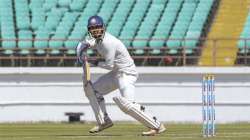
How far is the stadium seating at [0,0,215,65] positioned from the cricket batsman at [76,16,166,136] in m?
12.3

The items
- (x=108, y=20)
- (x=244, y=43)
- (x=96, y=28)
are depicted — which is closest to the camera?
(x=96, y=28)

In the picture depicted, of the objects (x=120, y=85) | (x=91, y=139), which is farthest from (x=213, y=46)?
(x=91, y=139)

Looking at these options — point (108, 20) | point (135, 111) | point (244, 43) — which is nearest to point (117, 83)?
point (135, 111)

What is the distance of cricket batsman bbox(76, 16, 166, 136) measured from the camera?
14719 millimetres

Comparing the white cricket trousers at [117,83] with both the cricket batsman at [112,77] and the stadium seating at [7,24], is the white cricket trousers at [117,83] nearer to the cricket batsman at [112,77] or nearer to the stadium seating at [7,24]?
the cricket batsman at [112,77]

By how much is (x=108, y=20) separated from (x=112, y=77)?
50.5ft

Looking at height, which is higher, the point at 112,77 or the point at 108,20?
the point at 108,20

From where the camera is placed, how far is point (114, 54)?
1503 centimetres

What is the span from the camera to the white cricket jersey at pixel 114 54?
1498cm

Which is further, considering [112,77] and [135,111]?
[112,77]

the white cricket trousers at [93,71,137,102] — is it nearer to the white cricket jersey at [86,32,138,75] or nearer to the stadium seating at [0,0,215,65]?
the white cricket jersey at [86,32,138,75]

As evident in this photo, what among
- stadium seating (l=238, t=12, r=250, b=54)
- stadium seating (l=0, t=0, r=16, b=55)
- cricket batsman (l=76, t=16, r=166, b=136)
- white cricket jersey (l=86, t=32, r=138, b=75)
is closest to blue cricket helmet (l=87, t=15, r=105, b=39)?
cricket batsman (l=76, t=16, r=166, b=136)

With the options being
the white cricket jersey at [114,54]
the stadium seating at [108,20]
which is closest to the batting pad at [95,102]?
the white cricket jersey at [114,54]

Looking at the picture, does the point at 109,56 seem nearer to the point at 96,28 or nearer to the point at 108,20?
the point at 96,28
